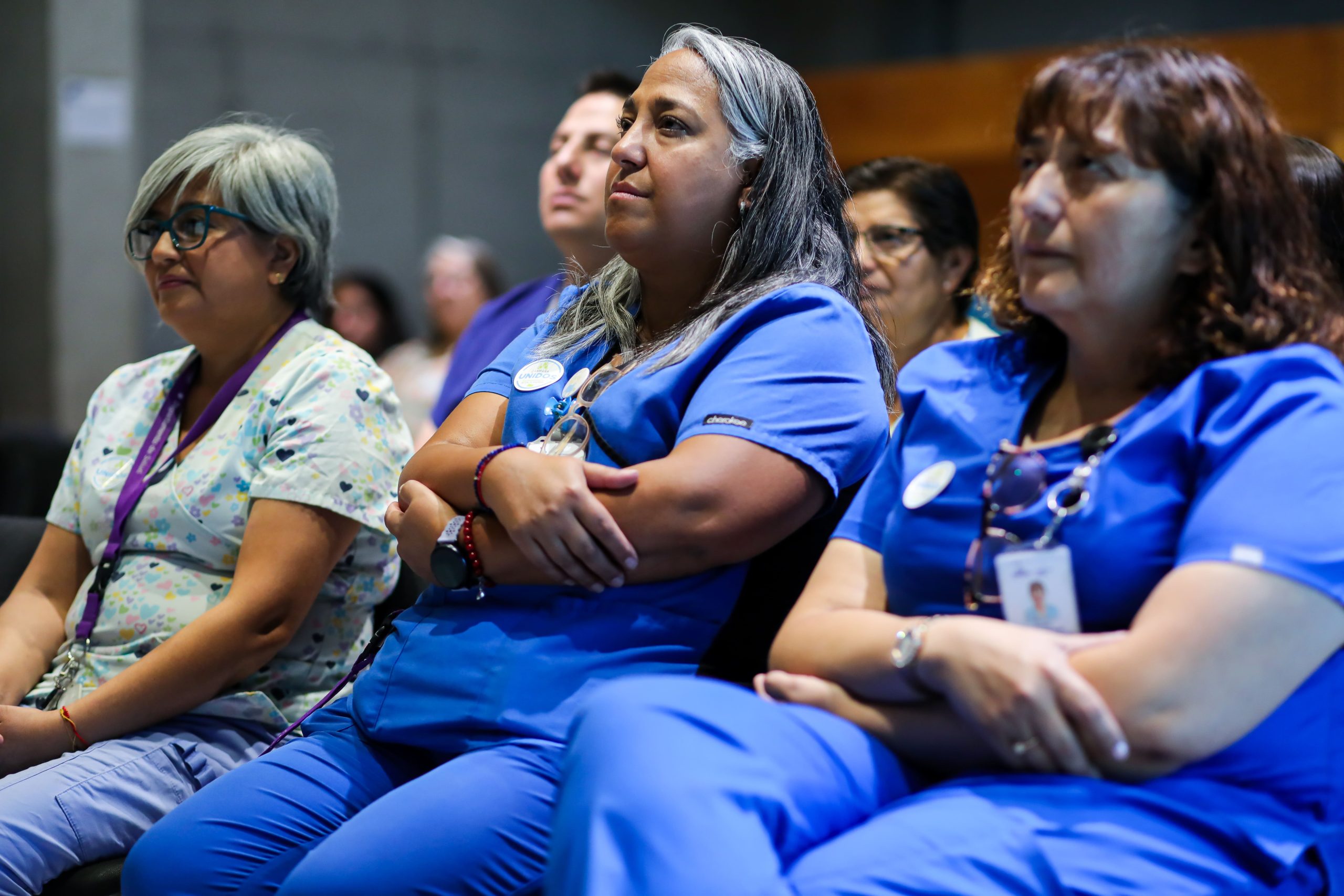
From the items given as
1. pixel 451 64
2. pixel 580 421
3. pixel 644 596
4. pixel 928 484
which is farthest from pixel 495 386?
pixel 451 64

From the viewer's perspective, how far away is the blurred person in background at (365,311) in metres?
6.39

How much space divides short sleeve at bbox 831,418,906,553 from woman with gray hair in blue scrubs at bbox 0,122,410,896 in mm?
853

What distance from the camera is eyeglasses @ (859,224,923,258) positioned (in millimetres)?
2682

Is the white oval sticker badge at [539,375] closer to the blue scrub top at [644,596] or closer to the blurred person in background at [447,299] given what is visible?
the blue scrub top at [644,596]

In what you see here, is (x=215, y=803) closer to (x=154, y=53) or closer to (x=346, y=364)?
(x=346, y=364)

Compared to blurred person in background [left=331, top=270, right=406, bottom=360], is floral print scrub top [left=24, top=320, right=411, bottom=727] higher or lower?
higher

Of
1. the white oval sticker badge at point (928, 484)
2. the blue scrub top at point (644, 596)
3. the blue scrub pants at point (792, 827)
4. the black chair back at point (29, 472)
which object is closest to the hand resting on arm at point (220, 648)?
the blue scrub top at point (644, 596)

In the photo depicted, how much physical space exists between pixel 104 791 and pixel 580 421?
0.86 meters

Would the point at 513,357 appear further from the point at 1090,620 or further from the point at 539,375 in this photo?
the point at 1090,620

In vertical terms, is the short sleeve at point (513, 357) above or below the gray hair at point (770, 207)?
below

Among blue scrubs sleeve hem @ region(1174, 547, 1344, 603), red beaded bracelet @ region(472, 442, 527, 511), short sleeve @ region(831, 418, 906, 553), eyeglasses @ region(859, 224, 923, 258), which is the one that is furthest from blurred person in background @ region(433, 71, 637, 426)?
blue scrubs sleeve hem @ region(1174, 547, 1344, 603)

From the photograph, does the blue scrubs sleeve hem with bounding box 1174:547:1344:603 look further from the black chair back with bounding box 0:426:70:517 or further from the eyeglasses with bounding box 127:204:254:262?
the black chair back with bounding box 0:426:70:517

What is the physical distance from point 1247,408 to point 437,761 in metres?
1.09

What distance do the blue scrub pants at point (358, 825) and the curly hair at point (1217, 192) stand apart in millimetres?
843
